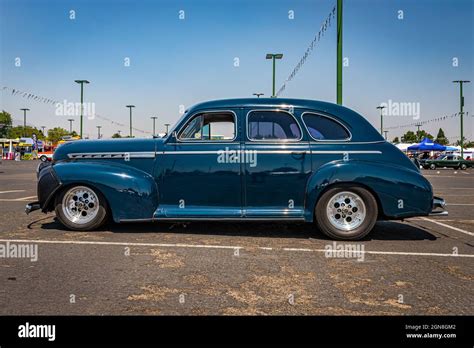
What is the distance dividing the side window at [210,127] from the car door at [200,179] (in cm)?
8

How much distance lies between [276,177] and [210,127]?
1.20 m

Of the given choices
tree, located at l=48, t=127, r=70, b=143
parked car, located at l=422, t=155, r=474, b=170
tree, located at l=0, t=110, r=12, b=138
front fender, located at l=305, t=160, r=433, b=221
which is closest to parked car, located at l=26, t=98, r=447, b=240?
front fender, located at l=305, t=160, r=433, b=221

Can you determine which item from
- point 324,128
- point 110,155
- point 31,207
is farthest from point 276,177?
point 31,207

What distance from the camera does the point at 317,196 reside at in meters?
4.87

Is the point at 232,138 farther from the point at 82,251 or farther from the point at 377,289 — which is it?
the point at 377,289

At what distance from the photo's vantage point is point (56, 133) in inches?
4473

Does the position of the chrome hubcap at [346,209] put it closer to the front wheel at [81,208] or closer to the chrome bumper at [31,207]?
the front wheel at [81,208]

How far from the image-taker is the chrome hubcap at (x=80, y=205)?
5.18 m

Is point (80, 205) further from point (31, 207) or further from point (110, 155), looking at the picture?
point (110, 155)

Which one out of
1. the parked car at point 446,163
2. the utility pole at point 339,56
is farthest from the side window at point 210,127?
the parked car at point 446,163

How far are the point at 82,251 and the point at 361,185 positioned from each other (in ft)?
11.6

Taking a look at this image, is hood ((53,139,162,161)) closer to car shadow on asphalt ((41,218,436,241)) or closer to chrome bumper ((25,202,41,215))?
chrome bumper ((25,202,41,215))

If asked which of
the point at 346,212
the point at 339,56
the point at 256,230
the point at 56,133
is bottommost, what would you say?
the point at 256,230
